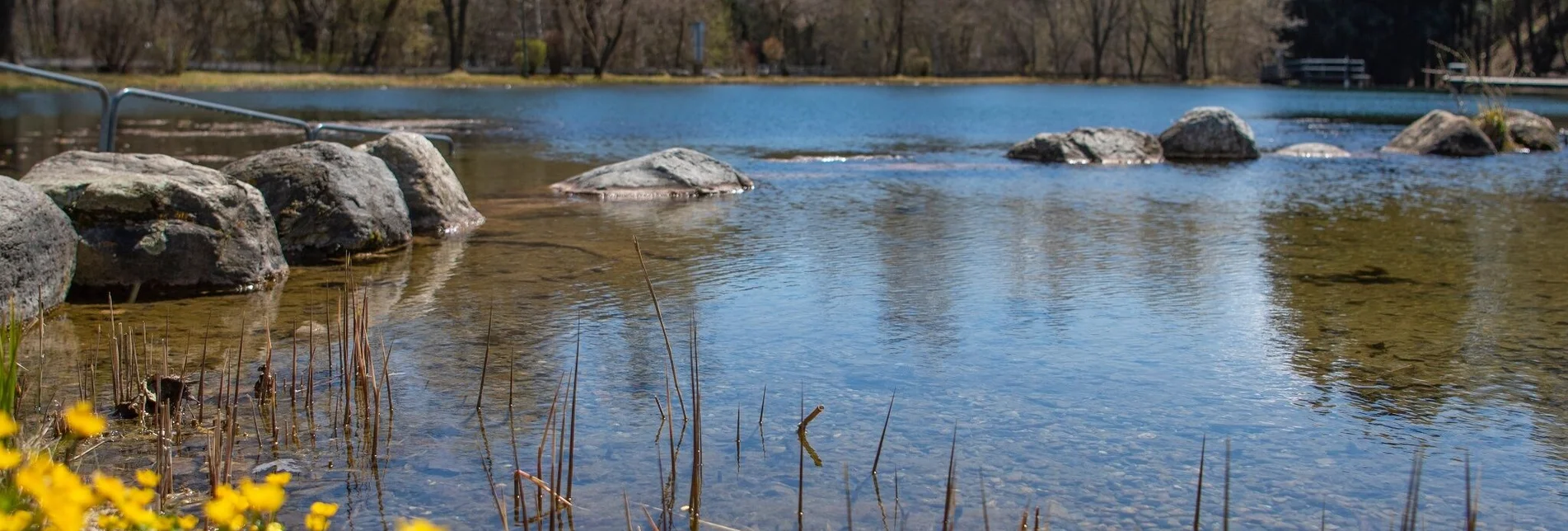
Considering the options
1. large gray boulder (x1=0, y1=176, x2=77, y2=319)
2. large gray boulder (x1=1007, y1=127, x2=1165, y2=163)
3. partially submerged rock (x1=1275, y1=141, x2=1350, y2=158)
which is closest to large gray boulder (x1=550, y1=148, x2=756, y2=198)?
large gray boulder (x1=1007, y1=127, x2=1165, y2=163)

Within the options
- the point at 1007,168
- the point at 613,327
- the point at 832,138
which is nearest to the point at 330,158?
the point at 613,327

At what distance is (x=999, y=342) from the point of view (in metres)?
7.44

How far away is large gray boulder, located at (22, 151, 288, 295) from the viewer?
27.7 ft

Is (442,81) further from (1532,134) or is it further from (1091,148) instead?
(1532,134)

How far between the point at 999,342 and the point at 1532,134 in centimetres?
2125

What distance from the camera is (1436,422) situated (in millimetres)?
5859

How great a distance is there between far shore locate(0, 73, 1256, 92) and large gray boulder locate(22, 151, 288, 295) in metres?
36.9

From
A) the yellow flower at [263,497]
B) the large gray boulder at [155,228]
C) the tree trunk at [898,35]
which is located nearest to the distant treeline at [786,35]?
Answer: the tree trunk at [898,35]

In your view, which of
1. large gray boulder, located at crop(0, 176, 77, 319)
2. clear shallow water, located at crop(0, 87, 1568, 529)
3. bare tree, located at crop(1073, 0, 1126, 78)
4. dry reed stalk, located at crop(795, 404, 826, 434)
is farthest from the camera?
bare tree, located at crop(1073, 0, 1126, 78)

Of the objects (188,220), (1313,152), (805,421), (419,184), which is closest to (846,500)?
(805,421)

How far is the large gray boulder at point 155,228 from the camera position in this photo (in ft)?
27.7

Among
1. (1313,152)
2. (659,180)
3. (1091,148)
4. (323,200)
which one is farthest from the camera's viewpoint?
(1313,152)

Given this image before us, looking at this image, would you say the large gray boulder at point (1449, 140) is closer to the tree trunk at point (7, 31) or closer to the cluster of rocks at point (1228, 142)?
the cluster of rocks at point (1228, 142)

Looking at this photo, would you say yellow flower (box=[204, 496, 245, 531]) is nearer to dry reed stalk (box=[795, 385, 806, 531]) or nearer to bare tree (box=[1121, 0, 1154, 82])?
dry reed stalk (box=[795, 385, 806, 531])
